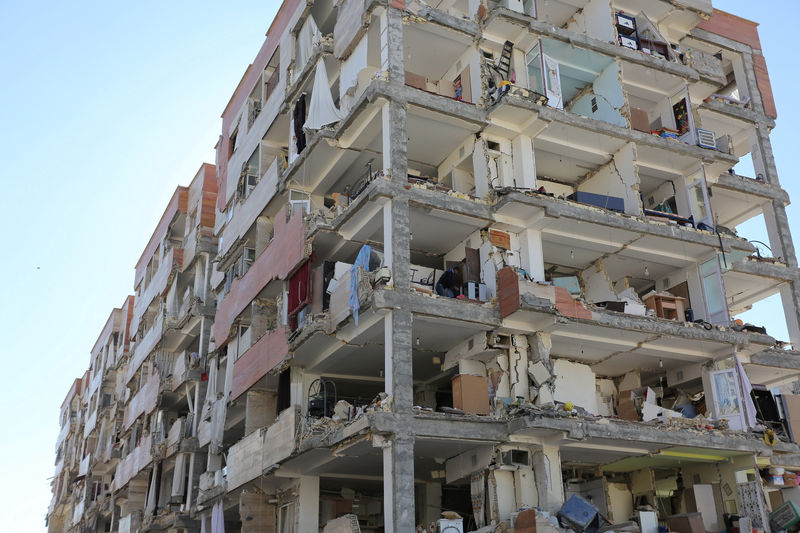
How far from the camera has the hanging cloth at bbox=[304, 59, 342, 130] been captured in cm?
3550

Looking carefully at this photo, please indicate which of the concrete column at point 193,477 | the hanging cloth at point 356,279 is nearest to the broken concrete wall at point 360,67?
the hanging cloth at point 356,279

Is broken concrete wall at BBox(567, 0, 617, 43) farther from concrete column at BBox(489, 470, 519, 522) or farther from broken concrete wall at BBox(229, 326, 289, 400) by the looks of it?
concrete column at BBox(489, 470, 519, 522)

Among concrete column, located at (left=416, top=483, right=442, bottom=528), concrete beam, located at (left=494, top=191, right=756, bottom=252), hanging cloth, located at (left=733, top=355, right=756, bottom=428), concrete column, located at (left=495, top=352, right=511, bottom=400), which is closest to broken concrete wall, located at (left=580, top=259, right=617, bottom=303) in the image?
concrete beam, located at (left=494, top=191, right=756, bottom=252)

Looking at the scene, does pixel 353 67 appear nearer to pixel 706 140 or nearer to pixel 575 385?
pixel 575 385

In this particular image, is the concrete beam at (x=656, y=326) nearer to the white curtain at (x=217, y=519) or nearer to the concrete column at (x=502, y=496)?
the concrete column at (x=502, y=496)

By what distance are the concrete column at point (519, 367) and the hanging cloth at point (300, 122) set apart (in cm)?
1540

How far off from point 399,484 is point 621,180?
1925 cm

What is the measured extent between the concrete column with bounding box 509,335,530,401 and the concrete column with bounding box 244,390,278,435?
14.2m

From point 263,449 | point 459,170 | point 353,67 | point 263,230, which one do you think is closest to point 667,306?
point 459,170

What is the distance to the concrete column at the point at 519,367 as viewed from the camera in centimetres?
3020

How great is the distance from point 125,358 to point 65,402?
3773cm

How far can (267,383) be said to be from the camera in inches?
1491

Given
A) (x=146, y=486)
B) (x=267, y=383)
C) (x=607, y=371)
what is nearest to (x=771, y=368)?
(x=607, y=371)

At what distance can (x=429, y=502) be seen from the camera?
35.5 meters
